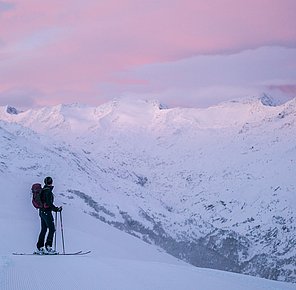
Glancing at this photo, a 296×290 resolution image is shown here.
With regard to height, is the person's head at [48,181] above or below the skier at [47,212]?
above

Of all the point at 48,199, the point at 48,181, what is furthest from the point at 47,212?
the point at 48,181

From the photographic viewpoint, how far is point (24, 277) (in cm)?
1416

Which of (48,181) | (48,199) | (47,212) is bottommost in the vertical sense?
(47,212)

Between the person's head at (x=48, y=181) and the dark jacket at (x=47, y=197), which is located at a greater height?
the person's head at (x=48, y=181)

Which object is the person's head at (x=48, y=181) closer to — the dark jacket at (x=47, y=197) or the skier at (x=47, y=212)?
the skier at (x=47, y=212)

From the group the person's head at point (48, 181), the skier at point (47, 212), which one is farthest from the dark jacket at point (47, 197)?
the person's head at point (48, 181)

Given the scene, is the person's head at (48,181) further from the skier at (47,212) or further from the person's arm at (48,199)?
the person's arm at (48,199)

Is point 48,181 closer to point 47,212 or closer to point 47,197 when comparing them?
point 47,197

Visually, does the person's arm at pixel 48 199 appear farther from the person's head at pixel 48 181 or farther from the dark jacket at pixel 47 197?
the person's head at pixel 48 181

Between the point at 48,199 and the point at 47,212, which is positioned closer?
the point at 48,199

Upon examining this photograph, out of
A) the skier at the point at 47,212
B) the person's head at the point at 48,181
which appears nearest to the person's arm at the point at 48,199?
the skier at the point at 47,212

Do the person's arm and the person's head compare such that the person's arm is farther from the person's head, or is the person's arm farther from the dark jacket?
→ the person's head

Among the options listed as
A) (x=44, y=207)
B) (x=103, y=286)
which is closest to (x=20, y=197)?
(x=44, y=207)

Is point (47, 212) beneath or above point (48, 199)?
beneath
